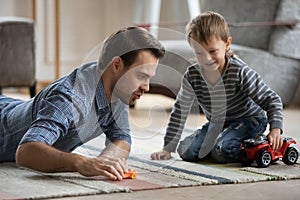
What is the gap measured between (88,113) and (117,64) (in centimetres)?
16

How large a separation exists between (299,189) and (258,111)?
1.86 ft

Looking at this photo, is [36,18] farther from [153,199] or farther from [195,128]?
[153,199]

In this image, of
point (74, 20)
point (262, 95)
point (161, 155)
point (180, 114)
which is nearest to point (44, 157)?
point (161, 155)

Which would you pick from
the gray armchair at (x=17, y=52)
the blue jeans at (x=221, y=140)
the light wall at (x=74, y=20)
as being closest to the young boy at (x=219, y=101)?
the blue jeans at (x=221, y=140)

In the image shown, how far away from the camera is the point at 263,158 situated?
2133mm

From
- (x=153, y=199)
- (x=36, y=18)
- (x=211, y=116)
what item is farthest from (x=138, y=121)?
(x=36, y=18)

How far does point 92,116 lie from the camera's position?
2033mm

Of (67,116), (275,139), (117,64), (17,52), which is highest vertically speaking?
(117,64)

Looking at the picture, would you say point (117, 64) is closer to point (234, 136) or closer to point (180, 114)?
point (180, 114)

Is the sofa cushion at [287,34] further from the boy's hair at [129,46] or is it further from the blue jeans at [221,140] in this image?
the boy's hair at [129,46]

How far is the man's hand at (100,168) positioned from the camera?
6.03 feet

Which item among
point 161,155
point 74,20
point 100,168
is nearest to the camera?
point 100,168

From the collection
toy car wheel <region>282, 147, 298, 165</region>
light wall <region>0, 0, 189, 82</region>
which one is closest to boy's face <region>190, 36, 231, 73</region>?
toy car wheel <region>282, 147, 298, 165</region>

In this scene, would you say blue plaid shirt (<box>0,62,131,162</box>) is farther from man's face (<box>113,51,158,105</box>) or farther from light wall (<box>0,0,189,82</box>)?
light wall (<box>0,0,189,82</box>)
